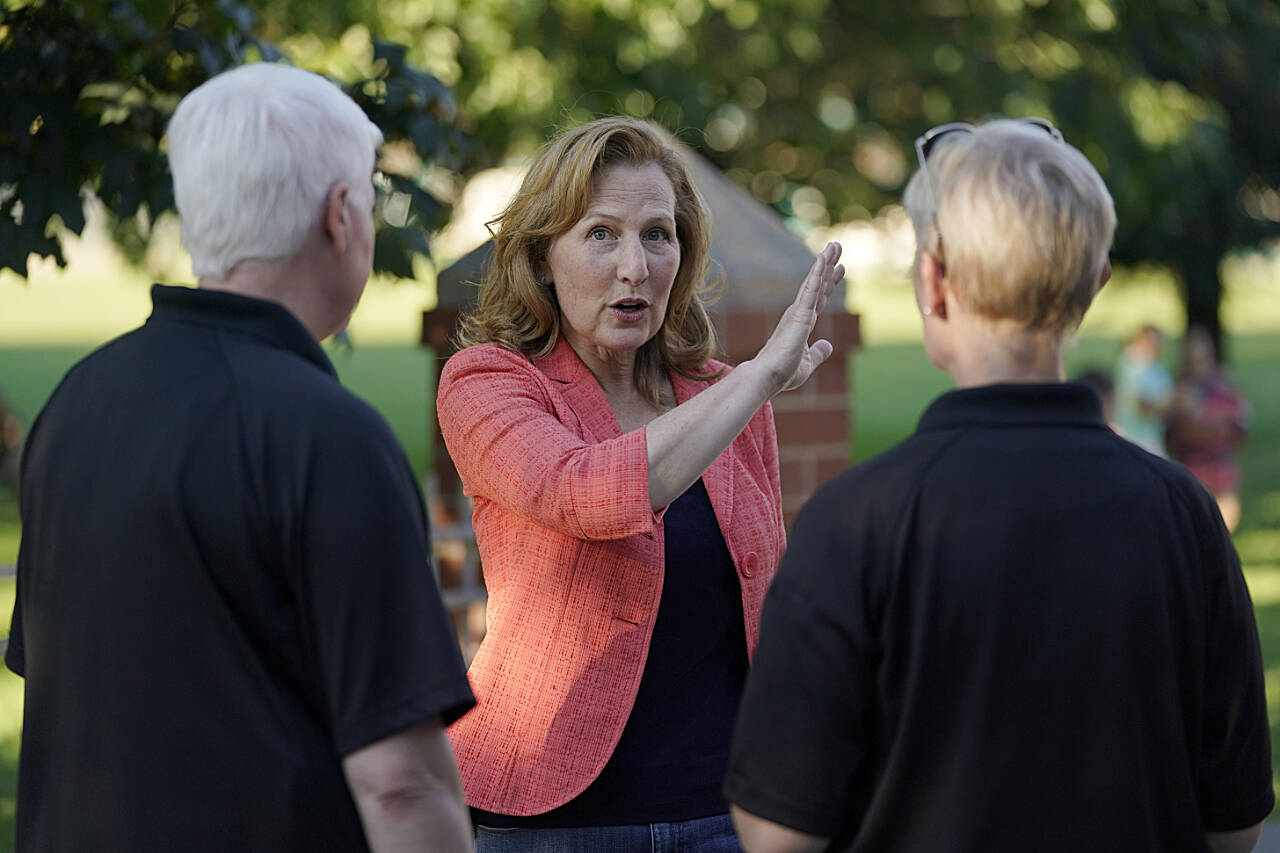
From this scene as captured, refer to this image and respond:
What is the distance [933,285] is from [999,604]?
371 millimetres

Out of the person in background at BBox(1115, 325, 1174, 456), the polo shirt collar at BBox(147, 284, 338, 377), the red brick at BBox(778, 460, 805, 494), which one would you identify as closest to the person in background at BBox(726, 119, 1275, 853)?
the polo shirt collar at BBox(147, 284, 338, 377)

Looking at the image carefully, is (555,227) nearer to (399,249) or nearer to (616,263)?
(616,263)

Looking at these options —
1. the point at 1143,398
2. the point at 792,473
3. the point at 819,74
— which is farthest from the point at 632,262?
the point at 1143,398

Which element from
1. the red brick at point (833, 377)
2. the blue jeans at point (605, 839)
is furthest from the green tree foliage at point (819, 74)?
the blue jeans at point (605, 839)

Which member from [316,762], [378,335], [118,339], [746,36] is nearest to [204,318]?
[118,339]

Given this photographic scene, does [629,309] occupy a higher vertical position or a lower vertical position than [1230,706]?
higher

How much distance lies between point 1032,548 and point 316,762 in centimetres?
82

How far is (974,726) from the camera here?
5.41 feet

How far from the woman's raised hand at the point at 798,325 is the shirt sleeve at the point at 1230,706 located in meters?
0.69

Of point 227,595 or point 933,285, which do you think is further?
point 933,285

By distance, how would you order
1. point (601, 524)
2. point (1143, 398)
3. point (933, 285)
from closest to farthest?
point (933, 285) → point (601, 524) → point (1143, 398)

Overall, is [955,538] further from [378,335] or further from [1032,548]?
[378,335]

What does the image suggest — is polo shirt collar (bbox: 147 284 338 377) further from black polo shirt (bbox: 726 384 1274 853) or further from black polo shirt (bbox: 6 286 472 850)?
black polo shirt (bbox: 726 384 1274 853)

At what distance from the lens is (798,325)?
2258 mm
